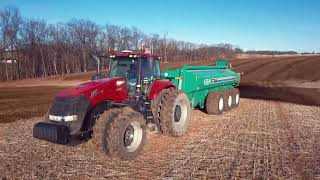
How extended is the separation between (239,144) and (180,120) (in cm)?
180

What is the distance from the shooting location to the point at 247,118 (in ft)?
44.4

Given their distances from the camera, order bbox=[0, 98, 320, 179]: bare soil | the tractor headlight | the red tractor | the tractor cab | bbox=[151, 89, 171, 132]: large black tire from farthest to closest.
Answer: bbox=[151, 89, 171, 132]: large black tire
the tractor cab
the tractor headlight
the red tractor
bbox=[0, 98, 320, 179]: bare soil

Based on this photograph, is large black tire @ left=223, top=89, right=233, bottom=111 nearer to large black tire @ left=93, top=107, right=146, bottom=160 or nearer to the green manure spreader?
the green manure spreader

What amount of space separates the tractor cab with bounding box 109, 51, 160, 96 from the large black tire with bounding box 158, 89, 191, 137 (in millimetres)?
612

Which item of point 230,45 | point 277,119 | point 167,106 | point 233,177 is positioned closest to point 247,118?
point 277,119

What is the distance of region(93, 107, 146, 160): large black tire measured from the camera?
696cm

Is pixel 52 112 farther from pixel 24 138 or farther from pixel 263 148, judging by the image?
pixel 263 148

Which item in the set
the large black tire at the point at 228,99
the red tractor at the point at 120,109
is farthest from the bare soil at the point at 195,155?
the large black tire at the point at 228,99

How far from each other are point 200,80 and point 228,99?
10.4 feet

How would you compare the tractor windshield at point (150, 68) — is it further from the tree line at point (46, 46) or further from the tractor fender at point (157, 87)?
the tree line at point (46, 46)

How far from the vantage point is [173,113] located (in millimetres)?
9219

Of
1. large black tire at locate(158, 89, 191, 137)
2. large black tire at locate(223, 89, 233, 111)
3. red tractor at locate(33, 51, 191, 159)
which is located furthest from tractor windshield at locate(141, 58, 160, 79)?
large black tire at locate(223, 89, 233, 111)

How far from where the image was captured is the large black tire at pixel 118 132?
274 inches

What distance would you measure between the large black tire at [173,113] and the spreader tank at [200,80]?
1644 millimetres
